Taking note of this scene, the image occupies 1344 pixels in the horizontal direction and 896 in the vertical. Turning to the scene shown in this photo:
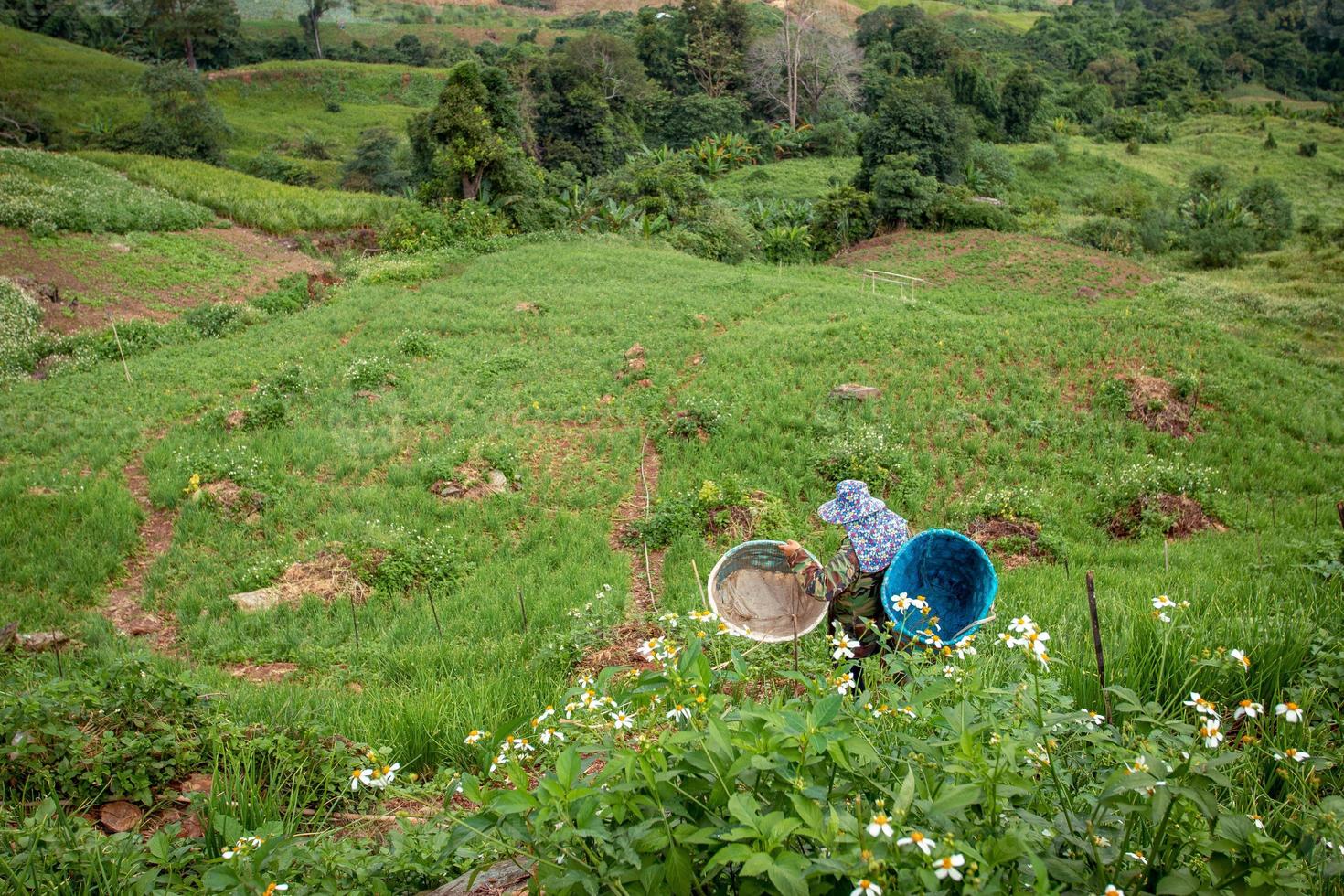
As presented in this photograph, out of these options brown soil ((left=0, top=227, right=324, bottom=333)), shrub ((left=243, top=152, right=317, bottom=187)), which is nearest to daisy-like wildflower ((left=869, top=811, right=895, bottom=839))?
brown soil ((left=0, top=227, right=324, bottom=333))

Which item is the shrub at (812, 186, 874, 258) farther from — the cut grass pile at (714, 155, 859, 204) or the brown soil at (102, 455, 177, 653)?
the brown soil at (102, 455, 177, 653)

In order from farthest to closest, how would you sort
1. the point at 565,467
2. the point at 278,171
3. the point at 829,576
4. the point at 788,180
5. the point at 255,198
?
the point at 788,180
the point at 278,171
the point at 255,198
the point at 565,467
the point at 829,576

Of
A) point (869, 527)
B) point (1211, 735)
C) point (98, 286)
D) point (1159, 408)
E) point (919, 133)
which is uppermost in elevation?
point (919, 133)

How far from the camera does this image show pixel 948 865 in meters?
1.40

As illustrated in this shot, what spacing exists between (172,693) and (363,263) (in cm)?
1650

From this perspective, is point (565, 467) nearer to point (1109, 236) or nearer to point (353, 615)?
point (353, 615)

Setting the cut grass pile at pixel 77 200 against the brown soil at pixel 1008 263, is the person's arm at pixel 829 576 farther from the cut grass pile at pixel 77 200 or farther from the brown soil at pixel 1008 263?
the cut grass pile at pixel 77 200

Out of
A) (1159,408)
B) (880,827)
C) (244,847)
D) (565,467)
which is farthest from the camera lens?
(1159,408)

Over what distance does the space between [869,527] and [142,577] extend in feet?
22.2

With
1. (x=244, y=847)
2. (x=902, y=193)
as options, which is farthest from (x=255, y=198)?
(x=244, y=847)

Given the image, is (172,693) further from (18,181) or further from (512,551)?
(18,181)

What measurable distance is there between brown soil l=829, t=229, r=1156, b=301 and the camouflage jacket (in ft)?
46.7

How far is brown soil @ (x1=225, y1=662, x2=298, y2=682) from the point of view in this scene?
5387mm

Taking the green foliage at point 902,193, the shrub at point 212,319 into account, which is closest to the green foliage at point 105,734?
the shrub at point 212,319
